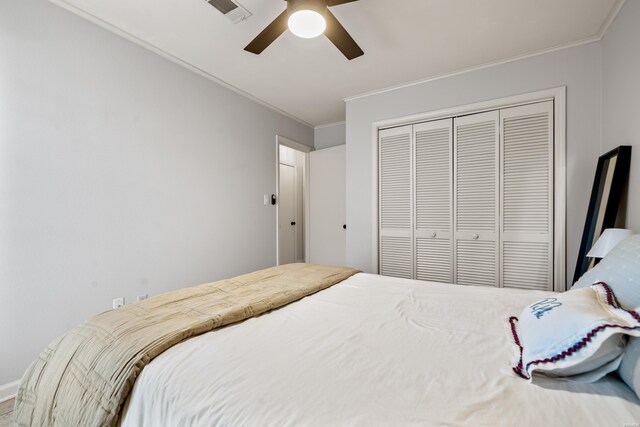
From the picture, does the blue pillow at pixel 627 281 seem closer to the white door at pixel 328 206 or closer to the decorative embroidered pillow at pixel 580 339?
the decorative embroidered pillow at pixel 580 339

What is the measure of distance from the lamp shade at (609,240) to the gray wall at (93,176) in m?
3.04

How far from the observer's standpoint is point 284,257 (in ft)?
16.8

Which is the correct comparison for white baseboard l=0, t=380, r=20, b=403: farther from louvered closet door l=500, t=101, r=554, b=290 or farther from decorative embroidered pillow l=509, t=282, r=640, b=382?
louvered closet door l=500, t=101, r=554, b=290

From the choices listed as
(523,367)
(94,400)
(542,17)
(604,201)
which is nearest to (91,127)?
(94,400)

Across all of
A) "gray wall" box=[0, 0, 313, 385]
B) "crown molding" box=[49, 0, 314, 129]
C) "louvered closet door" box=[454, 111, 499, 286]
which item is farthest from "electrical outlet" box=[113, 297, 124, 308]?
"louvered closet door" box=[454, 111, 499, 286]

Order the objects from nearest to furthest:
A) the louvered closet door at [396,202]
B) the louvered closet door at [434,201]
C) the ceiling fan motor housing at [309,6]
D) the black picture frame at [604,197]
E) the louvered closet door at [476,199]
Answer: the ceiling fan motor housing at [309,6] → the black picture frame at [604,197] → the louvered closet door at [476,199] → the louvered closet door at [434,201] → the louvered closet door at [396,202]

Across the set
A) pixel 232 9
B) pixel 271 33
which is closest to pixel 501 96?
pixel 271 33

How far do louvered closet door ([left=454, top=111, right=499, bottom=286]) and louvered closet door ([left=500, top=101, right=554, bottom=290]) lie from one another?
0.07m

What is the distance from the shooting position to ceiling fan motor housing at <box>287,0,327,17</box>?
1.57 metres

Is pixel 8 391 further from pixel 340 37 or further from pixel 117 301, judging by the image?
pixel 340 37

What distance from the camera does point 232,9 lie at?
6.29ft

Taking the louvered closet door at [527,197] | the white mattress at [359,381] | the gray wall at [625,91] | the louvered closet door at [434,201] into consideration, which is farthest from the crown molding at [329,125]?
the white mattress at [359,381]

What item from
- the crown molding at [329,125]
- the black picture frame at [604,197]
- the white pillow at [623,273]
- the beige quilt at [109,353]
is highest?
the crown molding at [329,125]

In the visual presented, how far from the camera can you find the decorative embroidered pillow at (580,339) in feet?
2.41
